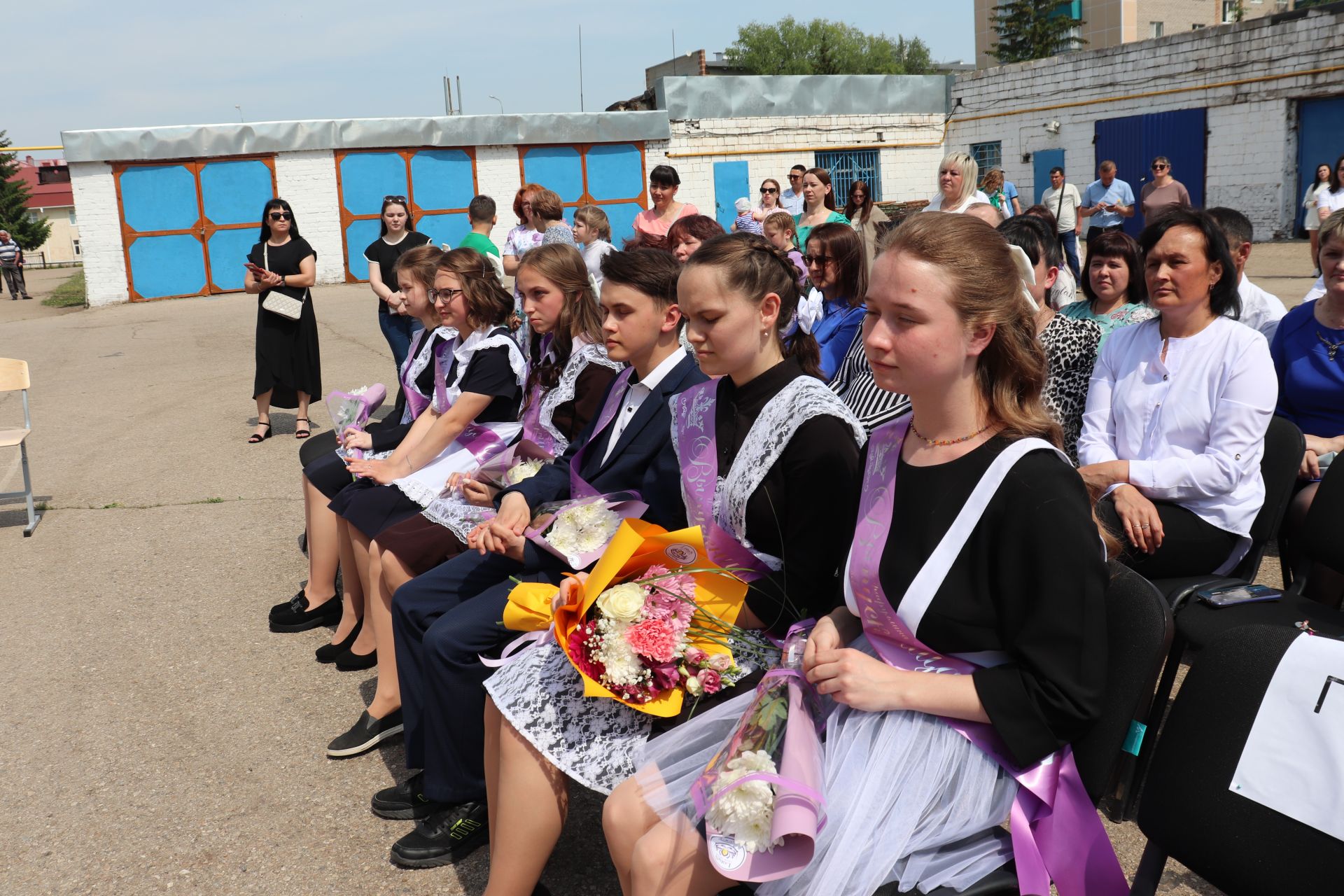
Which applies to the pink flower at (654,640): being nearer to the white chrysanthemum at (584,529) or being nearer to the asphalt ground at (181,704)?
the white chrysanthemum at (584,529)

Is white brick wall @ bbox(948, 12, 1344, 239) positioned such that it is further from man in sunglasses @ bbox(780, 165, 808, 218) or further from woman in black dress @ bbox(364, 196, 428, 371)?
woman in black dress @ bbox(364, 196, 428, 371)

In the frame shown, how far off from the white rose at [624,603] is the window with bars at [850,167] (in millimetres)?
25178

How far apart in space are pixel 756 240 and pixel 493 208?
20.2ft

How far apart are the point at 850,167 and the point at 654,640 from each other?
1024 inches

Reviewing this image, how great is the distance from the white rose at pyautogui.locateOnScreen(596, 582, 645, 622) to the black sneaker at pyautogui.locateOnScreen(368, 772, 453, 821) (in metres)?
1.29

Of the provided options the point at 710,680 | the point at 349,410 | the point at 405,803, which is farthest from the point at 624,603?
the point at 349,410

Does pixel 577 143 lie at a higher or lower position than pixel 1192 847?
higher

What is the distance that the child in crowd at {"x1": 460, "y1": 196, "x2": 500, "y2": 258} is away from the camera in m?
8.27

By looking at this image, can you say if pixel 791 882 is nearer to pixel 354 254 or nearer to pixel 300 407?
pixel 300 407

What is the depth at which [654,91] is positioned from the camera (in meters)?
25.8

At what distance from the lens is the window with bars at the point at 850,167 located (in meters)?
26.3

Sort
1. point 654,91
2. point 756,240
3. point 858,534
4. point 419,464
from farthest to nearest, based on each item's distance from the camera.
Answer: point 654,91 → point 419,464 → point 756,240 → point 858,534

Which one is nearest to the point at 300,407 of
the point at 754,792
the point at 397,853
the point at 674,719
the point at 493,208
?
the point at 493,208

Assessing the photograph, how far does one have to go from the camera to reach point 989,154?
86.3 ft
